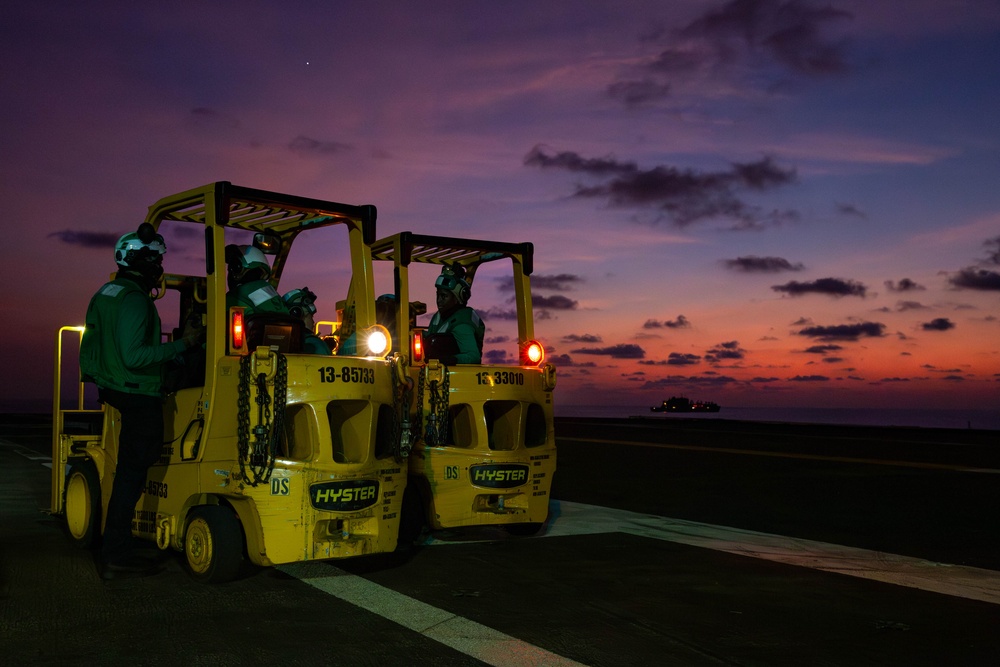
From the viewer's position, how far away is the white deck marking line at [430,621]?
5297 millimetres

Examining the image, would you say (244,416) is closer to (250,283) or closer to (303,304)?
(250,283)

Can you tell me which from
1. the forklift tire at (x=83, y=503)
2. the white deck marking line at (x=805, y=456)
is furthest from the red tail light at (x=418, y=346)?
the white deck marking line at (x=805, y=456)

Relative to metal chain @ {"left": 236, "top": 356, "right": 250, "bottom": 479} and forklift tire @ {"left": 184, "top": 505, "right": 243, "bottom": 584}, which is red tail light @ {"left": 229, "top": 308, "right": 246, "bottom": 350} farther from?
forklift tire @ {"left": 184, "top": 505, "right": 243, "bottom": 584}

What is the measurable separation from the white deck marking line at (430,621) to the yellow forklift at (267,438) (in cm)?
30

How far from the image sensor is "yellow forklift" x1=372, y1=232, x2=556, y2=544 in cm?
859

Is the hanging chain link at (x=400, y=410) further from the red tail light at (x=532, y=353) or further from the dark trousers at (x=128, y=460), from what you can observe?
→ the red tail light at (x=532, y=353)

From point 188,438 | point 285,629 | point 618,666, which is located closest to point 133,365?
point 188,438

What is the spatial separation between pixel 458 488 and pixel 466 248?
243 centimetres

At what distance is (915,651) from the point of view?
5523 millimetres

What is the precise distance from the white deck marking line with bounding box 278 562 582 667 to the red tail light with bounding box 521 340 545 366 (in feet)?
9.78

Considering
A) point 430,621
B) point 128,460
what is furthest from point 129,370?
point 430,621

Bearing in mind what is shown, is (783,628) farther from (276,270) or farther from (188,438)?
(276,270)

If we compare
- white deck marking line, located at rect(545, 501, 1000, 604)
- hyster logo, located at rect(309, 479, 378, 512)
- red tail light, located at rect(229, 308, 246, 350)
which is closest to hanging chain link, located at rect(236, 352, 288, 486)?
red tail light, located at rect(229, 308, 246, 350)

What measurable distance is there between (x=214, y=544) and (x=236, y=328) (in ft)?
4.84
